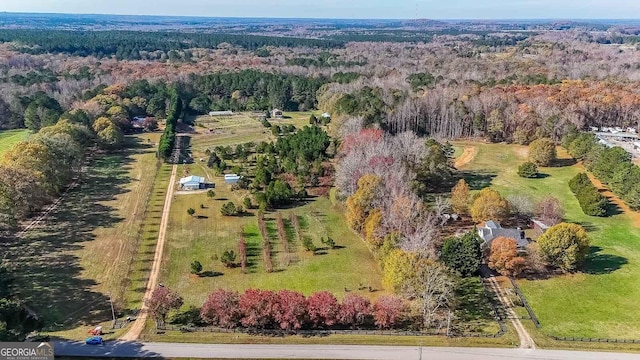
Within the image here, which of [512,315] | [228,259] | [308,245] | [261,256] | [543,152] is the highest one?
[543,152]

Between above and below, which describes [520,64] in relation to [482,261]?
above

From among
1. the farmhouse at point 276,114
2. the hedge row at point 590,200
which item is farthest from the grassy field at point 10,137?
the hedge row at point 590,200

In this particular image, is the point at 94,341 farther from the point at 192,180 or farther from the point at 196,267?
the point at 192,180

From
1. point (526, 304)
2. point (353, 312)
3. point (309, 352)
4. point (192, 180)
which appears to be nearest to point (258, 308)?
point (309, 352)

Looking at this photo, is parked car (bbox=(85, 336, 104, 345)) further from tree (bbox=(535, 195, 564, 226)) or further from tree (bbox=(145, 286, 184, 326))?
tree (bbox=(535, 195, 564, 226))

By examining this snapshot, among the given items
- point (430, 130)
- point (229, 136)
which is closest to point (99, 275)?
point (229, 136)

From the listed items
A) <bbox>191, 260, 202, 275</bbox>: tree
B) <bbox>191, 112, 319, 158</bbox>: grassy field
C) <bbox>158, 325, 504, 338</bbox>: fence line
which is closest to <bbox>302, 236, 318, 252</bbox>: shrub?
<bbox>191, 260, 202, 275</bbox>: tree

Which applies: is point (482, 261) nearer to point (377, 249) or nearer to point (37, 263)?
point (377, 249)
